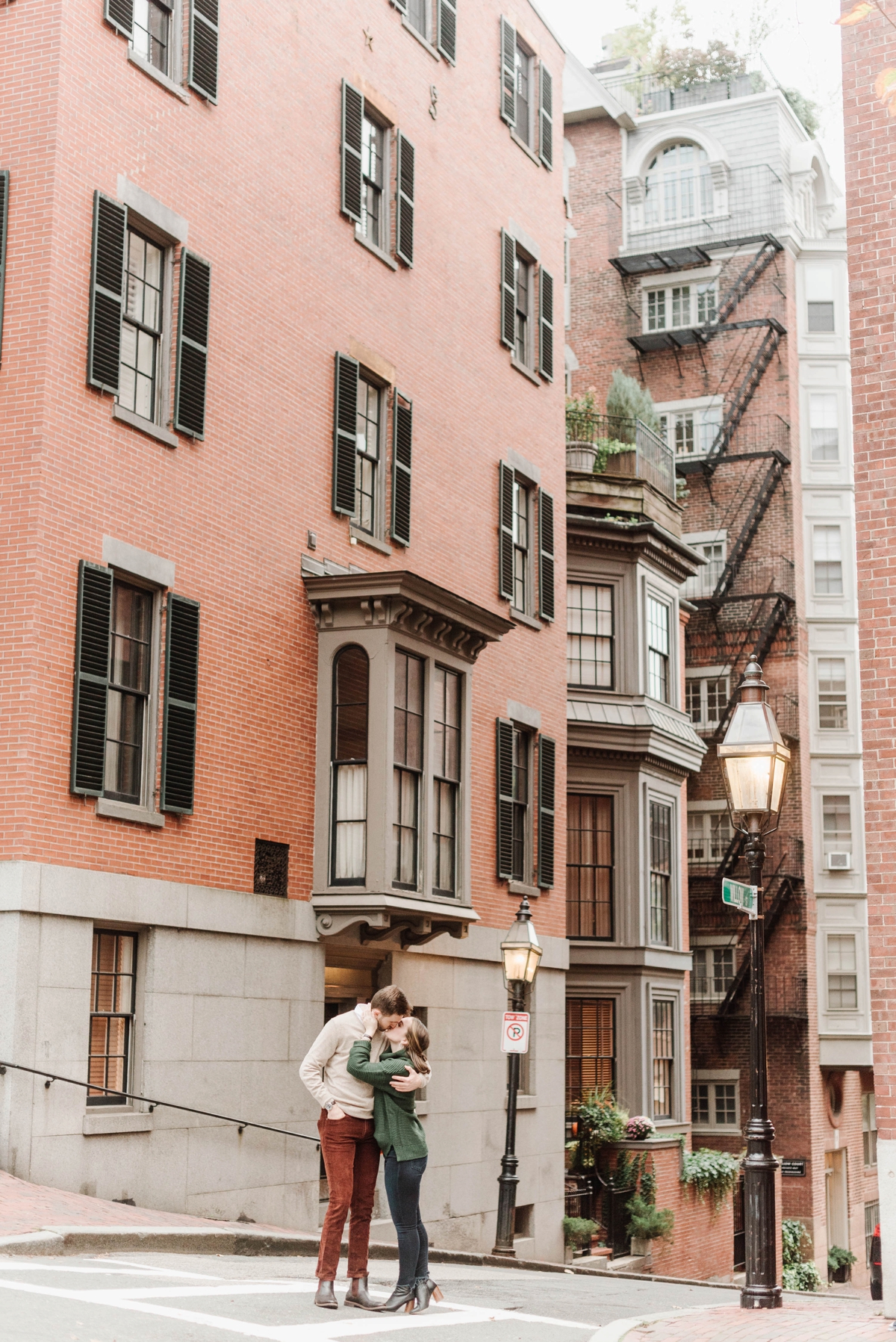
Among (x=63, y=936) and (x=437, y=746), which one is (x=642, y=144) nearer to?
(x=437, y=746)

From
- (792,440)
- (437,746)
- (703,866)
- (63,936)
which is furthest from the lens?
(792,440)

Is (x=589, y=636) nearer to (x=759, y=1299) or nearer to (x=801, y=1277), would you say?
(x=801, y=1277)

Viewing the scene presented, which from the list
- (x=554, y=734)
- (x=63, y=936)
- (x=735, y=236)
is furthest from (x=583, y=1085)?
(x=735, y=236)

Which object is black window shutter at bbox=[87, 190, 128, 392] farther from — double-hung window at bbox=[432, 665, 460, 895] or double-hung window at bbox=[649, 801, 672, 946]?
double-hung window at bbox=[649, 801, 672, 946]

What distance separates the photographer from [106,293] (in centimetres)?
1608

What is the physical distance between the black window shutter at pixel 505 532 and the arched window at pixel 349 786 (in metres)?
5.21

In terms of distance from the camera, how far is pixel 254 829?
18.0 meters

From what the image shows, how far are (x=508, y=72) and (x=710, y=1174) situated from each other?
19.7 meters

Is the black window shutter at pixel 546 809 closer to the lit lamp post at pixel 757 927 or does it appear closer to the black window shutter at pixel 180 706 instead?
the black window shutter at pixel 180 706

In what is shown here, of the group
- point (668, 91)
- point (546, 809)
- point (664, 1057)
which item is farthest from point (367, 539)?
point (668, 91)

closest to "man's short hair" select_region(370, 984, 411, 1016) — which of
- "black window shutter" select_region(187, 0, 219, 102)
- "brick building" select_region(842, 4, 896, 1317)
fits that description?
"brick building" select_region(842, 4, 896, 1317)

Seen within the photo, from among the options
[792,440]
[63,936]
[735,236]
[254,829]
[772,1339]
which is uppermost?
[735,236]

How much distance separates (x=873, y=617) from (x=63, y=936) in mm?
7664

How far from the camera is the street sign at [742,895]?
12.4m
